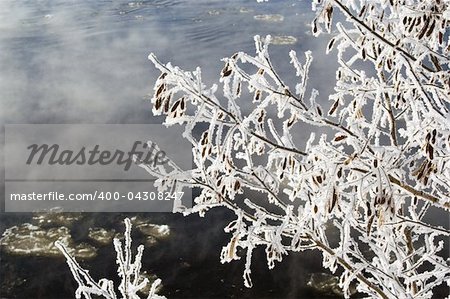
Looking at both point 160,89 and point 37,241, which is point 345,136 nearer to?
point 160,89

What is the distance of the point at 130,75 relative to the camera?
9.84 meters

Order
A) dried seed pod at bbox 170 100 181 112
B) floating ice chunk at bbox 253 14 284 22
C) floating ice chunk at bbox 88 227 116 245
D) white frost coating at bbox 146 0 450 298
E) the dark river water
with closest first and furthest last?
white frost coating at bbox 146 0 450 298 < dried seed pod at bbox 170 100 181 112 < the dark river water < floating ice chunk at bbox 88 227 116 245 < floating ice chunk at bbox 253 14 284 22

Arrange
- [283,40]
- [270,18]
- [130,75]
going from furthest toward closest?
[270,18] → [283,40] → [130,75]

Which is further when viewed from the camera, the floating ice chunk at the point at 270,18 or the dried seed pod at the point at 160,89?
the floating ice chunk at the point at 270,18

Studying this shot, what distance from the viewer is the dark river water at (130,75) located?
20.8 ft

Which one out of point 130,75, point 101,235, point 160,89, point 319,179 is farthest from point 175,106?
point 130,75

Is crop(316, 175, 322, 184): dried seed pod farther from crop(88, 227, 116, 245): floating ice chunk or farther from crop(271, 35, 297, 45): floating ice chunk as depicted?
crop(271, 35, 297, 45): floating ice chunk

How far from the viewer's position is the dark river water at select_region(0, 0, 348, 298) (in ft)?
20.8

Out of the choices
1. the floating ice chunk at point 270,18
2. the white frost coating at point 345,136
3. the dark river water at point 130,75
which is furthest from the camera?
the floating ice chunk at point 270,18

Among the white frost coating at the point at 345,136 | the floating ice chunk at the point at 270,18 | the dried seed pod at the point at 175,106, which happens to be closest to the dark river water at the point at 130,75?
the floating ice chunk at the point at 270,18

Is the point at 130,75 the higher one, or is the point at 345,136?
the point at 345,136

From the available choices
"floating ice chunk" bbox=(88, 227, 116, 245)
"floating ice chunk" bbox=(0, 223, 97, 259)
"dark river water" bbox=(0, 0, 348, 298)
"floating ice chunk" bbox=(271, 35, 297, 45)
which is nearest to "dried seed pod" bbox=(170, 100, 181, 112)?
"dark river water" bbox=(0, 0, 348, 298)

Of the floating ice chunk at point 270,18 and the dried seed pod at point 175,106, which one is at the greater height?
the dried seed pod at point 175,106

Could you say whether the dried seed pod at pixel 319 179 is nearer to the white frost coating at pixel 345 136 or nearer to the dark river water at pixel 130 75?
the white frost coating at pixel 345 136
